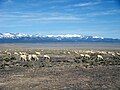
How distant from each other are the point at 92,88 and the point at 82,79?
3.61 m

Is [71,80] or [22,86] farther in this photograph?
[71,80]

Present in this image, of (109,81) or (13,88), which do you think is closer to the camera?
(13,88)

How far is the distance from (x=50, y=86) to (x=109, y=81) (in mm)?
4072

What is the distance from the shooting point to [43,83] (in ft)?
59.9

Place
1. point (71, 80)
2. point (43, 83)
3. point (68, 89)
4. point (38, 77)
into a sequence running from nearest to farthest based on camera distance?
1. point (68, 89)
2. point (43, 83)
3. point (71, 80)
4. point (38, 77)

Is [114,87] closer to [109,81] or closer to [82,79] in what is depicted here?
[109,81]

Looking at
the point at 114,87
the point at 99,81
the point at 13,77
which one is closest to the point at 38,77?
the point at 13,77

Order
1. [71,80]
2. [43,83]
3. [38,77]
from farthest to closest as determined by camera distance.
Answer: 1. [38,77]
2. [71,80]
3. [43,83]

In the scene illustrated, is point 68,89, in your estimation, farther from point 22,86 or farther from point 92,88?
point 22,86

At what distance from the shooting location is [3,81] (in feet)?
62.8

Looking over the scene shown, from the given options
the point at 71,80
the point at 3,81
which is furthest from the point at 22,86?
the point at 71,80

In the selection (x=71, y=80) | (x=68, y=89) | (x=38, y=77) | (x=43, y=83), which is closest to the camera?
(x=68, y=89)

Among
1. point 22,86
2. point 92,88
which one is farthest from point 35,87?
point 92,88

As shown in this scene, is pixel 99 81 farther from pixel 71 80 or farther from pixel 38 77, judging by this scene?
pixel 38 77
